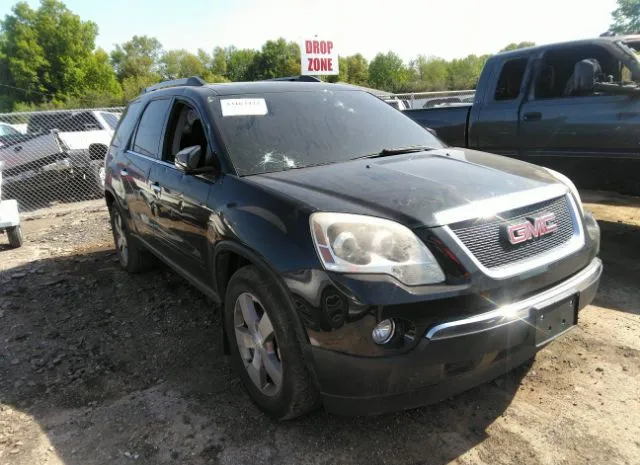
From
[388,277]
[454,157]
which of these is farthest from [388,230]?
[454,157]

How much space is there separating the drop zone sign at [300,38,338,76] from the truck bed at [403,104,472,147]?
9.52 meters

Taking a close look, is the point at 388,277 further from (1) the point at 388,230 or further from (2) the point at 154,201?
(2) the point at 154,201

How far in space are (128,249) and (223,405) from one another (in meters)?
2.82

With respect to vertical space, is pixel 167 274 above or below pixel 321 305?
below

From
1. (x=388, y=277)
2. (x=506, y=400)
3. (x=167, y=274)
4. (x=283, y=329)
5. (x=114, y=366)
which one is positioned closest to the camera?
(x=388, y=277)

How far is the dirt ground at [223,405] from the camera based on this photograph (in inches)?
98.1

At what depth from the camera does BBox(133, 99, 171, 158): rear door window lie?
404 cm

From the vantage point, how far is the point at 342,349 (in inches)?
85.7

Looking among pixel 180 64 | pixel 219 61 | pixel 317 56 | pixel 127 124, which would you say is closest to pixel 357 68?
pixel 219 61

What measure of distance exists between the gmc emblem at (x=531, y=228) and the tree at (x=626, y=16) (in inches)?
2204

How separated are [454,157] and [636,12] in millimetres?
58196

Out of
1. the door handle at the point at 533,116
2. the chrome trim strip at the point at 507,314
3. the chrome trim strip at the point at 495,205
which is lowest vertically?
the chrome trim strip at the point at 507,314

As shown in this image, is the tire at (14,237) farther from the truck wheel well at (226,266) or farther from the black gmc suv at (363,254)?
the truck wheel well at (226,266)

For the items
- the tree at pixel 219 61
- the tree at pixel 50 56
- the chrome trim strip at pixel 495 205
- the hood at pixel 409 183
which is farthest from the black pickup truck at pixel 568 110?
the tree at pixel 219 61
